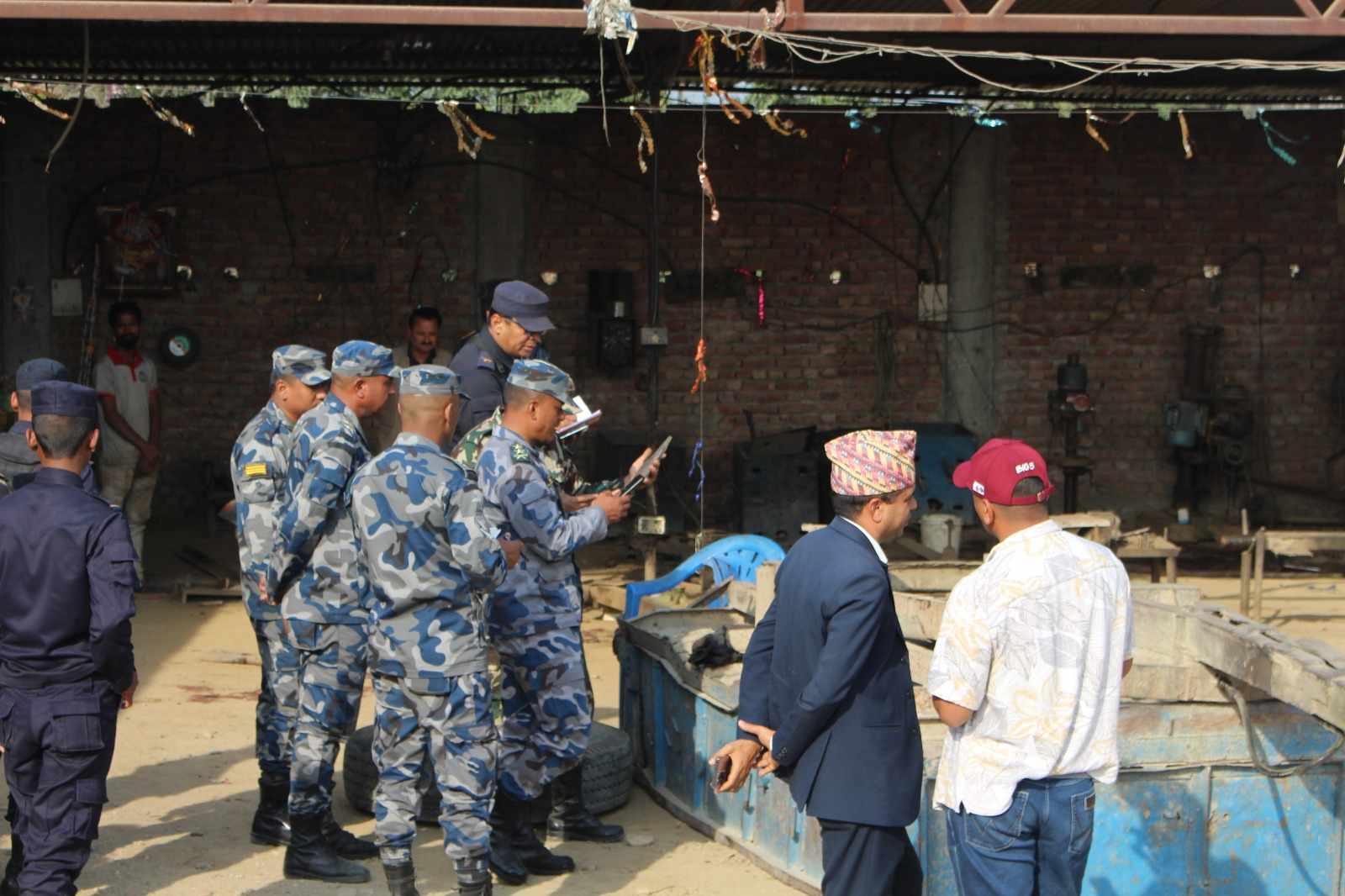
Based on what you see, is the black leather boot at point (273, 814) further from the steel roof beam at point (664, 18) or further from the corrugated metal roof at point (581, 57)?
the corrugated metal roof at point (581, 57)

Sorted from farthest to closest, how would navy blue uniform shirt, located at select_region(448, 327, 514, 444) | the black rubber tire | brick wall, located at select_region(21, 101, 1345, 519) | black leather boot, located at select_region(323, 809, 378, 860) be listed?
brick wall, located at select_region(21, 101, 1345, 519)
navy blue uniform shirt, located at select_region(448, 327, 514, 444)
the black rubber tire
black leather boot, located at select_region(323, 809, 378, 860)

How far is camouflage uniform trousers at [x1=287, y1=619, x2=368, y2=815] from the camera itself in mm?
5680

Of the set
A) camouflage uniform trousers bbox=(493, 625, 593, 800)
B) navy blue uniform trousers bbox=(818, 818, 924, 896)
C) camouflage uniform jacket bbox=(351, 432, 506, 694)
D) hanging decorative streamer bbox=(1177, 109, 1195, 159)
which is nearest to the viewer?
navy blue uniform trousers bbox=(818, 818, 924, 896)

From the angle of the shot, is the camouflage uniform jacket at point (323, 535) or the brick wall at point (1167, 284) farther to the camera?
the brick wall at point (1167, 284)

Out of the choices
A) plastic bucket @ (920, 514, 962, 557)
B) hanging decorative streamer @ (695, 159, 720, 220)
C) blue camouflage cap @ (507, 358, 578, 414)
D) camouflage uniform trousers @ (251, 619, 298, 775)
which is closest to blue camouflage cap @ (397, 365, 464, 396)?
blue camouflage cap @ (507, 358, 578, 414)

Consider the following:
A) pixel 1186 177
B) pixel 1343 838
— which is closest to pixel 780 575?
pixel 1343 838

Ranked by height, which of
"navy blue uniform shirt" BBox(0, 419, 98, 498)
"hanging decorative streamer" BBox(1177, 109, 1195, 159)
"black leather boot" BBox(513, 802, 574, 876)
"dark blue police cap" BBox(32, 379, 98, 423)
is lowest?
"black leather boot" BBox(513, 802, 574, 876)

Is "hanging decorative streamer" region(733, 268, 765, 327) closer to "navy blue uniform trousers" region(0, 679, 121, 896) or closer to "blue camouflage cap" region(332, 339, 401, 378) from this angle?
"blue camouflage cap" region(332, 339, 401, 378)

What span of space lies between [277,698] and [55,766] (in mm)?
1203

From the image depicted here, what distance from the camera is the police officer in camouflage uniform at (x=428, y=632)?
513 cm

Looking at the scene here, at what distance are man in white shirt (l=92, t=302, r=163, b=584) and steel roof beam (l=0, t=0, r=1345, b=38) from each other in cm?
393

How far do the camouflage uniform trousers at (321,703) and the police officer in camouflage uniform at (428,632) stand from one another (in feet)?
1.52

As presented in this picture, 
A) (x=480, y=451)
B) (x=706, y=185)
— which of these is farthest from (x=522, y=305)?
(x=706, y=185)

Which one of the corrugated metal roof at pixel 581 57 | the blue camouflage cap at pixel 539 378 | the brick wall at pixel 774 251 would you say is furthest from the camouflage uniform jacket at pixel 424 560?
the brick wall at pixel 774 251
